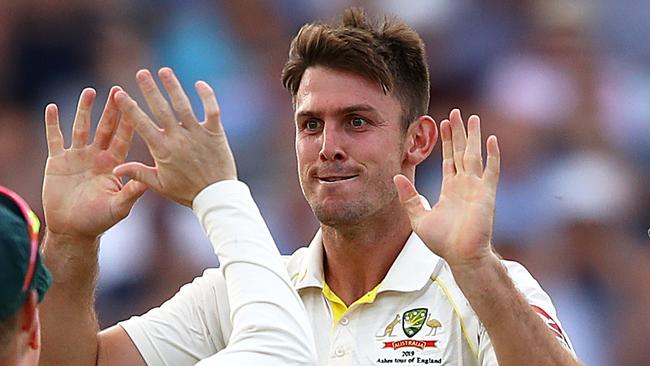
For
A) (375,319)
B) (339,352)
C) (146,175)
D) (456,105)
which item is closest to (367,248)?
(375,319)

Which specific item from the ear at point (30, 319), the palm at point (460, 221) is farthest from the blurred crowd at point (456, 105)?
the ear at point (30, 319)

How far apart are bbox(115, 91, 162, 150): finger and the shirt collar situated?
43.3 inches

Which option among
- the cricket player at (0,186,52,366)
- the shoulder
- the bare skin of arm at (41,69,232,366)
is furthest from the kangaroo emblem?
the cricket player at (0,186,52,366)

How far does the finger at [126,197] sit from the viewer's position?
123 inches

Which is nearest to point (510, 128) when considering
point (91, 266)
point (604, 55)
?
point (604, 55)

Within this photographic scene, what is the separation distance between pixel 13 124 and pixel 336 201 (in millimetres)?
3265

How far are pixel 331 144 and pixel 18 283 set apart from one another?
1765 millimetres

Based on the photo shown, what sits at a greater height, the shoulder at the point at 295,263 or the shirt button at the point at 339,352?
the shoulder at the point at 295,263

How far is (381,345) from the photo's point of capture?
3494 mm

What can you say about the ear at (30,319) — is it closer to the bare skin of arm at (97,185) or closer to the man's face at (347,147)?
the bare skin of arm at (97,185)

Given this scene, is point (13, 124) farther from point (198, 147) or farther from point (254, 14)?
point (198, 147)

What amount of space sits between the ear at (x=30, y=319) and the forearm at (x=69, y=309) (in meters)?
1.35

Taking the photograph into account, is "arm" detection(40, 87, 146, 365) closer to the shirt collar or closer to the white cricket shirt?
the white cricket shirt

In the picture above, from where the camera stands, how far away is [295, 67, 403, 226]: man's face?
3.66 metres
